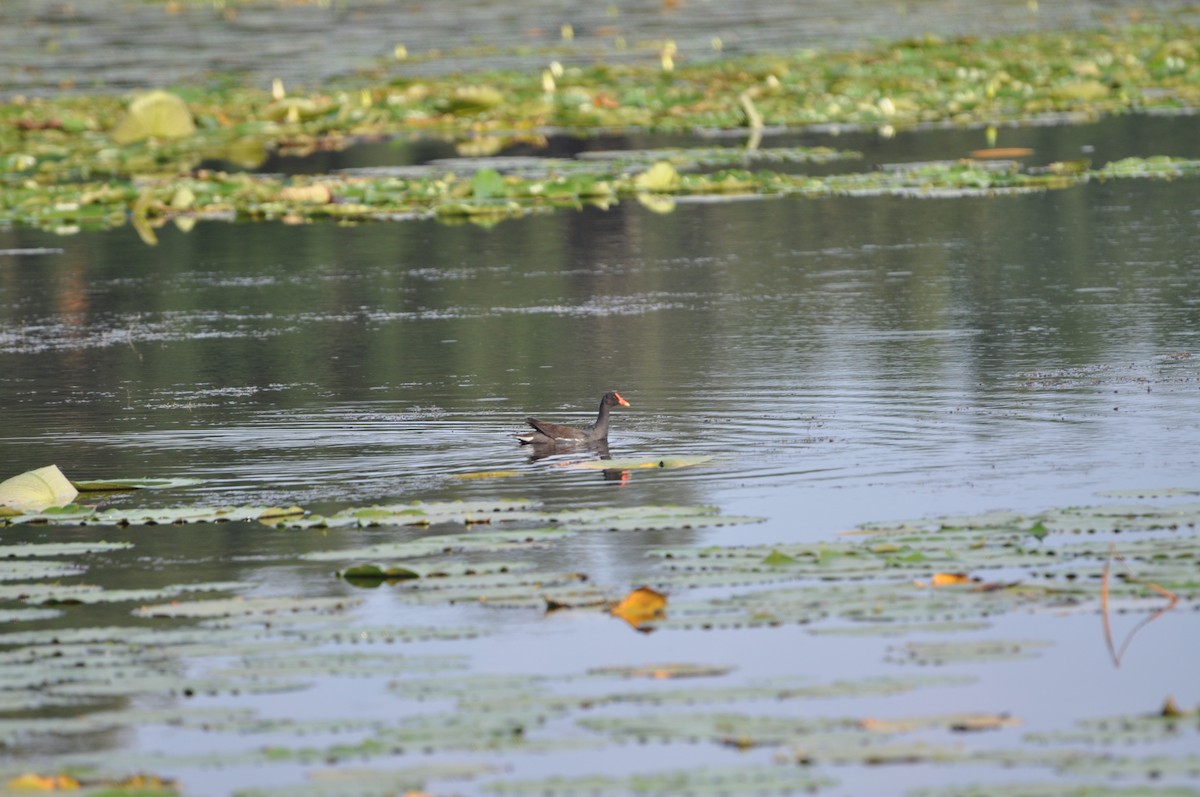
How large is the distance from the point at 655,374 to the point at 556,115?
1987cm

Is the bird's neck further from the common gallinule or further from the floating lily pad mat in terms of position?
the floating lily pad mat

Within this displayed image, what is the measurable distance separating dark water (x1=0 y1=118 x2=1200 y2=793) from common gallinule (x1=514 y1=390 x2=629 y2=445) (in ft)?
0.61

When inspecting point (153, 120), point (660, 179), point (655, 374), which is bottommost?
point (655, 374)

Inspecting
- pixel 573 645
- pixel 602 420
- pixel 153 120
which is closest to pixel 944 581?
pixel 573 645

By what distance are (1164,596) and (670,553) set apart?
2.25 meters

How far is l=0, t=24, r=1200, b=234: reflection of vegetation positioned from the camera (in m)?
25.6

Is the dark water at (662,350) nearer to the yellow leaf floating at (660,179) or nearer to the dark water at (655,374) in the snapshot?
the dark water at (655,374)

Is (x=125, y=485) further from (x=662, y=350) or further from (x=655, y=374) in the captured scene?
(x=662, y=350)

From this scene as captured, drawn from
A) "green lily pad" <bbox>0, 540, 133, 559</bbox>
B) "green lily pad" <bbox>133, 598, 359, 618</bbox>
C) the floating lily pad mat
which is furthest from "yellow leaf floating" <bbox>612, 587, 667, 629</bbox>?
"green lily pad" <bbox>0, 540, 133, 559</bbox>

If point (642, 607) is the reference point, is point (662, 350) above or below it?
above

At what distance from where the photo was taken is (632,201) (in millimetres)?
26234

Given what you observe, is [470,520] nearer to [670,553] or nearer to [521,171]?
[670,553]

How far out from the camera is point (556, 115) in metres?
34.4

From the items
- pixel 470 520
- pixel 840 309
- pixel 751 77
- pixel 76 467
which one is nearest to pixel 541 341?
pixel 840 309
